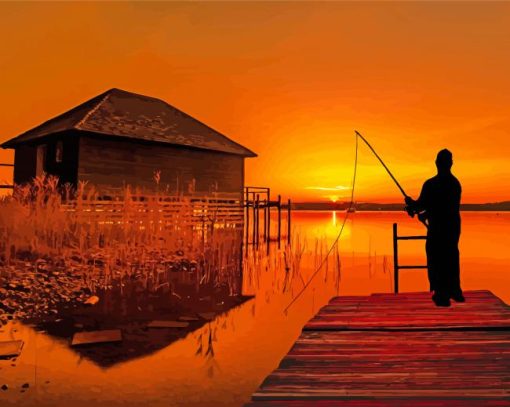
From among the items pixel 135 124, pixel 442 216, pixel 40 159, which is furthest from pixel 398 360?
pixel 40 159

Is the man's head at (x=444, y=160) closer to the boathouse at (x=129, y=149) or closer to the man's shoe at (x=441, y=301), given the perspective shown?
the man's shoe at (x=441, y=301)

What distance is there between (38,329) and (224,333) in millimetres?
3435

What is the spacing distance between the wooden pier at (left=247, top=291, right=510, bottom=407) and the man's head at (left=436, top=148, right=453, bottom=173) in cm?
191

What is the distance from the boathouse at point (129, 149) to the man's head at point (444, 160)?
55.5 ft

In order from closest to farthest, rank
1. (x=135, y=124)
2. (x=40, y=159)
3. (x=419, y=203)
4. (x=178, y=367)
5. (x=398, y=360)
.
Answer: (x=398, y=360)
(x=419, y=203)
(x=178, y=367)
(x=135, y=124)
(x=40, y=159)

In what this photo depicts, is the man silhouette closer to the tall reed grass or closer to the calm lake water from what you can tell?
the calm lake water

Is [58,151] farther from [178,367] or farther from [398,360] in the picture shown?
[398,360]

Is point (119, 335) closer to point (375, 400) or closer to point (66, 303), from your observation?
point (66, 303)

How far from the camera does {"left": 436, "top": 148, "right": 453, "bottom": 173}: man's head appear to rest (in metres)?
6.60

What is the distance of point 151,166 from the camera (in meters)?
27.2

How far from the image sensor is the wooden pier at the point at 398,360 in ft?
12.3

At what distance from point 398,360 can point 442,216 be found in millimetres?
2703

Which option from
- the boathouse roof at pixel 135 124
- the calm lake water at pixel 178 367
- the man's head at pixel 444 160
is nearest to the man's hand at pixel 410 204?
the man's head at pixel 444 160

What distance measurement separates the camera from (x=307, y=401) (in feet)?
12.0
